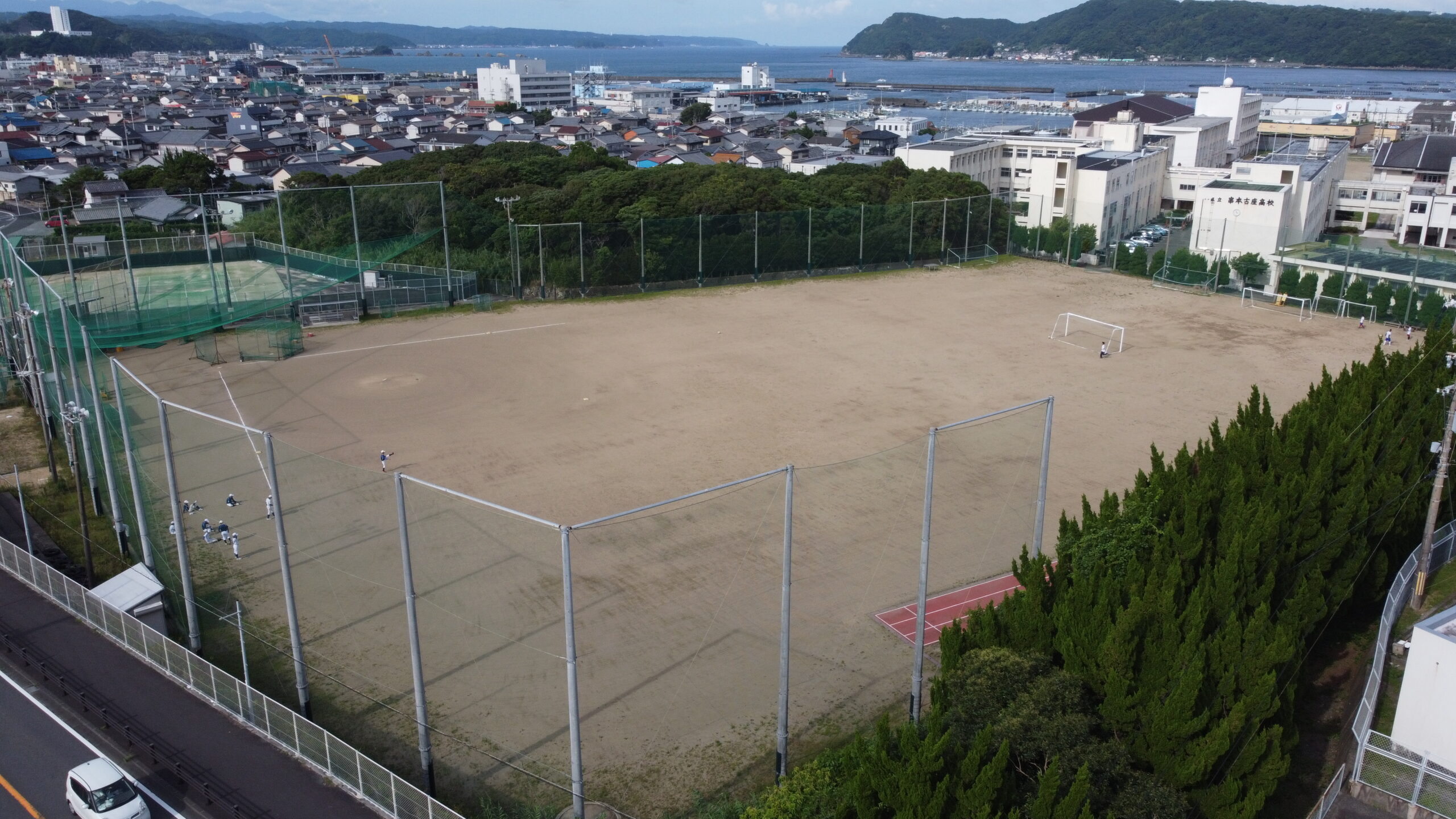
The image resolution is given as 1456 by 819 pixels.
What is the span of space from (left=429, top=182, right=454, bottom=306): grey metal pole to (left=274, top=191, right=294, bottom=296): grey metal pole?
3.39 metres

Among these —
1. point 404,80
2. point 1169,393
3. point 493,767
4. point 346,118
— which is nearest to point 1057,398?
point 1169,393

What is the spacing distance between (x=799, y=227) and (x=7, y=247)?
57.4ft

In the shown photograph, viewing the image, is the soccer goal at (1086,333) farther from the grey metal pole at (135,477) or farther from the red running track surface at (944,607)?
the grey metal pole at (135,477)

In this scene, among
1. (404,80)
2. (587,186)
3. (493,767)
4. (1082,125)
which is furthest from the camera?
(404,80)

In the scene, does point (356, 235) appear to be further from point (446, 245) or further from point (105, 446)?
point (105, 446)

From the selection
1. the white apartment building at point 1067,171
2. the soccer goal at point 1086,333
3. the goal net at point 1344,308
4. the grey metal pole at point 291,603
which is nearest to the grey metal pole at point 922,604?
the grey metal pole at point 291,603

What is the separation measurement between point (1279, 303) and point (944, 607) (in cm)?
1859

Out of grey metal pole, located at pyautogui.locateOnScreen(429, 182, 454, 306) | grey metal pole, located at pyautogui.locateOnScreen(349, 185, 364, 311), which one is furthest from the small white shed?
grey metal pole, located at pyautogui.locateOnScreen(429, 182, 454, 306)

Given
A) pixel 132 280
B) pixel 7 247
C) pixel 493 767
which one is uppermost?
pixel 7 247

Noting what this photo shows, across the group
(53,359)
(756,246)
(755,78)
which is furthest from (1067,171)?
(755,78)

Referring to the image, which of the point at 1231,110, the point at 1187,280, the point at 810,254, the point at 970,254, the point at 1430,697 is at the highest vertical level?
the point at 1231,110

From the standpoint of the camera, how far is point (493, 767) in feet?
29.0

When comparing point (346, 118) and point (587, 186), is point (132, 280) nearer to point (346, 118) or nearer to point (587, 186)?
point (587, 186)

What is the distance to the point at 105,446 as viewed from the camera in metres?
12.2
